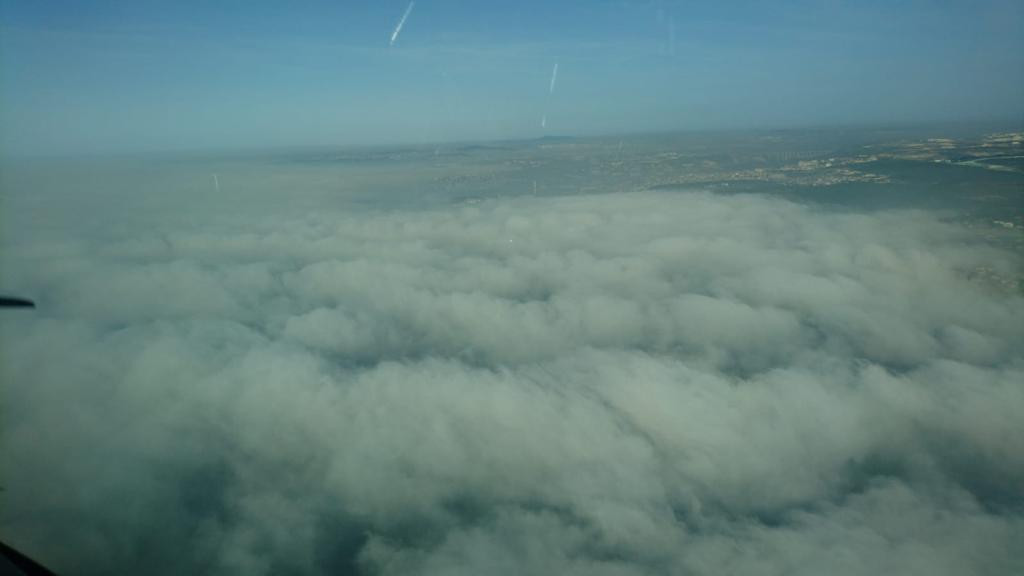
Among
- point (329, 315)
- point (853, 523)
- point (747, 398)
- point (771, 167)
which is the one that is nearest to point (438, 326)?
point (329, 315)

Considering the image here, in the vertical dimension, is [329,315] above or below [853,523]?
above

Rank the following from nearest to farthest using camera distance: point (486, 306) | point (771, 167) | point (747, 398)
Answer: point (747, 398), point (486, 306), point (771, 167)

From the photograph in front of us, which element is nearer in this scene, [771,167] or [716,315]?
[716,315]

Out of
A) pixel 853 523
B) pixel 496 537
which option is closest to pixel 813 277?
pixel 853 523

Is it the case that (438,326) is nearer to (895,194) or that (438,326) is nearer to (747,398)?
(747,398)

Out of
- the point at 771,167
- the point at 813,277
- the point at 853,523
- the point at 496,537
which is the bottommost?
the point at 496,537

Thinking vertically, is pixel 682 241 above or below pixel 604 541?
above

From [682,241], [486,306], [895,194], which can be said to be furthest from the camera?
[895,194]

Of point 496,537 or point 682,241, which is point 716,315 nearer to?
point 682,241

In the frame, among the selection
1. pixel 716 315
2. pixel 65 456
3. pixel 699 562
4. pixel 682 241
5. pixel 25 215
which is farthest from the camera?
pixel 25 215
